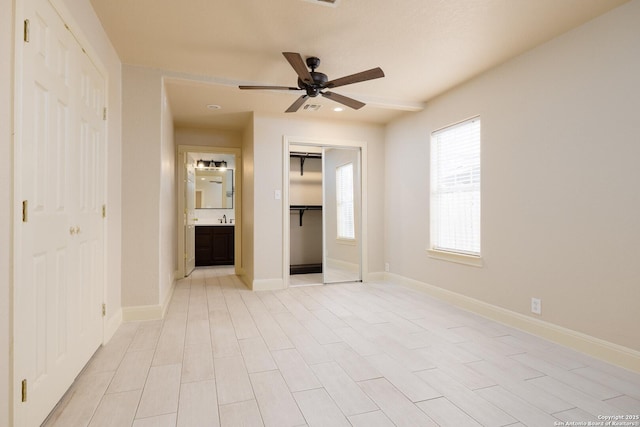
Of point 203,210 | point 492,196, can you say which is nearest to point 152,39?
point 492,196

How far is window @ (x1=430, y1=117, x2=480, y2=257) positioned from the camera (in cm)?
373

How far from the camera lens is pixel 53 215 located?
5.86ft

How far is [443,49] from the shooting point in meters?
3.03

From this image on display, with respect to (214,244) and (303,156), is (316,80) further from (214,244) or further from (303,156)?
(214,244)

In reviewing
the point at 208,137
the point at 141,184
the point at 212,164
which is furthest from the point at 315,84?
the point at 212,164

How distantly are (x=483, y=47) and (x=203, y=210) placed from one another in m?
6.25

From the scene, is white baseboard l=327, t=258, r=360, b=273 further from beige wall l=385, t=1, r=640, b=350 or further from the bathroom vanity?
the bathroom vanity

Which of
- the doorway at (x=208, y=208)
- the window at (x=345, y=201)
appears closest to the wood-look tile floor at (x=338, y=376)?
the window at (x=345, y=201)

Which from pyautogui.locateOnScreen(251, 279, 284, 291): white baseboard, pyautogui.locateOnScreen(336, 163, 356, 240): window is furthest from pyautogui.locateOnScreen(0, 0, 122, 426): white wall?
pyautogui.locateOnScreen(336, 163, 356, 240): window

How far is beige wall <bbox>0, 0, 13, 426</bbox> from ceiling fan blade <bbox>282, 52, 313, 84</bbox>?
1.61 m

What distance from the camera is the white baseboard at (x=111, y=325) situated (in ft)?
8.83

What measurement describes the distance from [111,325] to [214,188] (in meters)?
5.03

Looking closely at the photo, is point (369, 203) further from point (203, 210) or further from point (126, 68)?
point (203, 210)

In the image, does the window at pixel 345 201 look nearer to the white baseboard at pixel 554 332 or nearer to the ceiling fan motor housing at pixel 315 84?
the white baseboard at pixel 554 332
